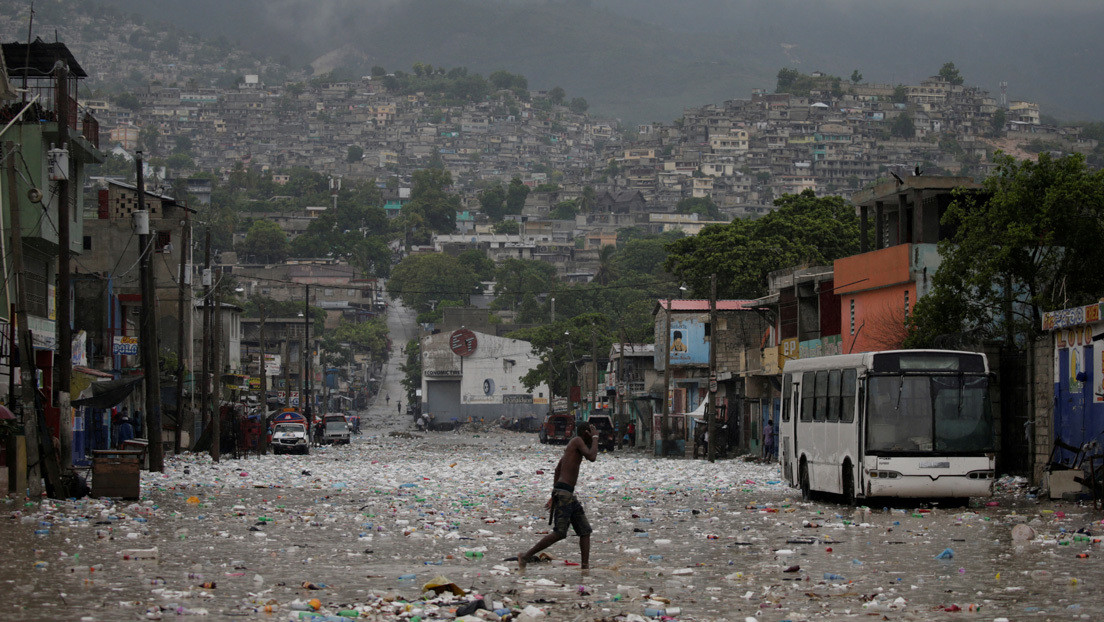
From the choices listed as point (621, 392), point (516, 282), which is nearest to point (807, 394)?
point (621, 392)

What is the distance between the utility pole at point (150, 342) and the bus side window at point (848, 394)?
617 inches

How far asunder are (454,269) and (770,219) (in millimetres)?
131047

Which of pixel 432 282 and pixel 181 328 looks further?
pixel 432 282

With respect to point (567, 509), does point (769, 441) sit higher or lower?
lower

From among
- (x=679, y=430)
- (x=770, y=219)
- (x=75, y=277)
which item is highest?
(x=770, y=219)

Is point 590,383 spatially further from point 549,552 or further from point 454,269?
point 454,269

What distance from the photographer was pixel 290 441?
51.5m

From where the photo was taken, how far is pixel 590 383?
94562 millimetres

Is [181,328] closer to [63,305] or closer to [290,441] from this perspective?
[290,441]

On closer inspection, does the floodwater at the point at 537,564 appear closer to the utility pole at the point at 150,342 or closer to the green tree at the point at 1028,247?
the green tree at the point at 1028,247

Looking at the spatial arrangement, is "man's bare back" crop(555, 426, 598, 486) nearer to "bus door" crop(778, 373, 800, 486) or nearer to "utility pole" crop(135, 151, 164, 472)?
"bus door" crop(778, 373, 800, 486)

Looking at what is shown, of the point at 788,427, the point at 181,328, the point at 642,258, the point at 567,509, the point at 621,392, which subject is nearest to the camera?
the point at 567,509

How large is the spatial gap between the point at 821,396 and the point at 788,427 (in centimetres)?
285

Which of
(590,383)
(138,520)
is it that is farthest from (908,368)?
(590,383)
